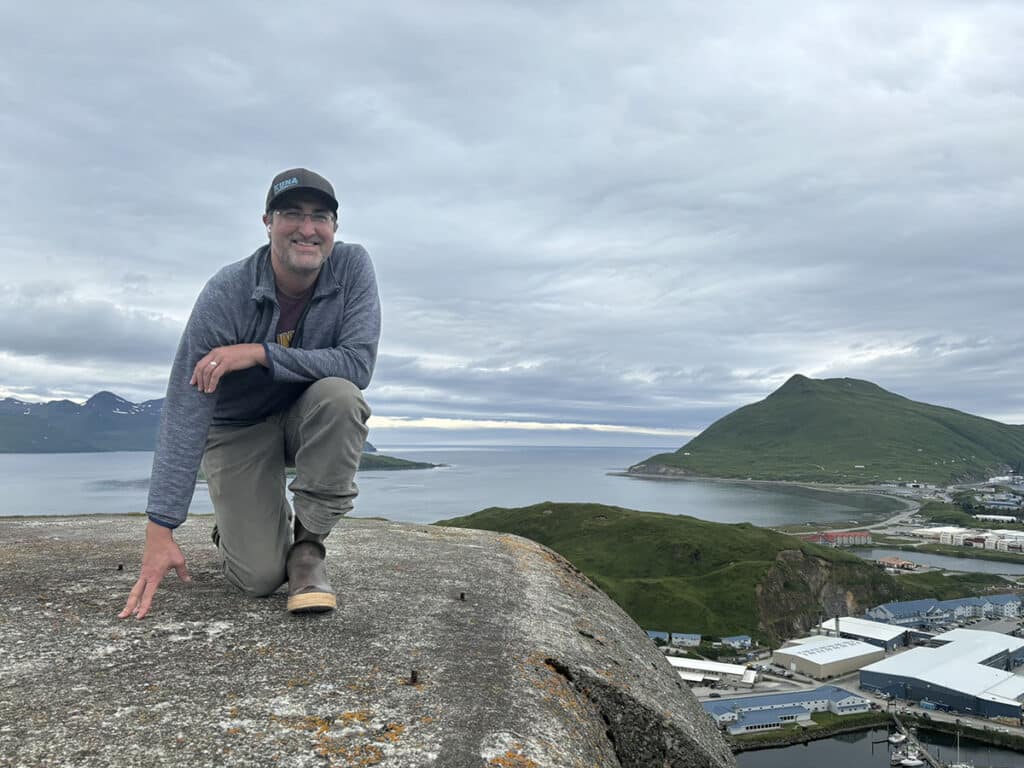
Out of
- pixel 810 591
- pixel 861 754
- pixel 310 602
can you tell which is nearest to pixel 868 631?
pixel 810 591

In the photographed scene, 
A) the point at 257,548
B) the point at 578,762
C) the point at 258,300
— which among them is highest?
the point at 258,300

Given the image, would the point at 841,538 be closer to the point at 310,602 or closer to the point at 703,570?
the point at 703,570

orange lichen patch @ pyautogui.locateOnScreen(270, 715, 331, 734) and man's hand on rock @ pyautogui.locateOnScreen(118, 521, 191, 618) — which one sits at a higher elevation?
man's hand on rock @ pyautogui.locateOnScreen(118, 521, 191, 618)

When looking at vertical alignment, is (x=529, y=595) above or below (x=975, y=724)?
above

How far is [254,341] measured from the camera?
A: 5125mm

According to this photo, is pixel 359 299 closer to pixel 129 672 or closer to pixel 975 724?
pixel 129 672

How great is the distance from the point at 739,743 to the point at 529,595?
50.8 m

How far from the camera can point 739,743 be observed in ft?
157

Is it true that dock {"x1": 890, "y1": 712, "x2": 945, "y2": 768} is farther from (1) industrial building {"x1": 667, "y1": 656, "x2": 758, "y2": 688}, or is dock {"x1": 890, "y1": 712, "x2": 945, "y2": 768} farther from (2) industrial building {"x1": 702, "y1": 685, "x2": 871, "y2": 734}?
(1) industrial building {"x1": 667, "y1": 656, "x2": 758, "y2": 688}

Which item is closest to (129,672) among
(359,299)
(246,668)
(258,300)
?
(246,668)

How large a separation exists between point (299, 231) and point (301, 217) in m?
0.12

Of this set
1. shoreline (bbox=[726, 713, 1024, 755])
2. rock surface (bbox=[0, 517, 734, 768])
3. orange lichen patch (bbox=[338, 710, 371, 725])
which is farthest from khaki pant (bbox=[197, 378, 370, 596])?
shoreline (bbox=[726, 713, 1024, 755])

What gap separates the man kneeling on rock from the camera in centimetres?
471

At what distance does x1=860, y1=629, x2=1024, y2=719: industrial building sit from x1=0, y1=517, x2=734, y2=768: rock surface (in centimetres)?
6483
